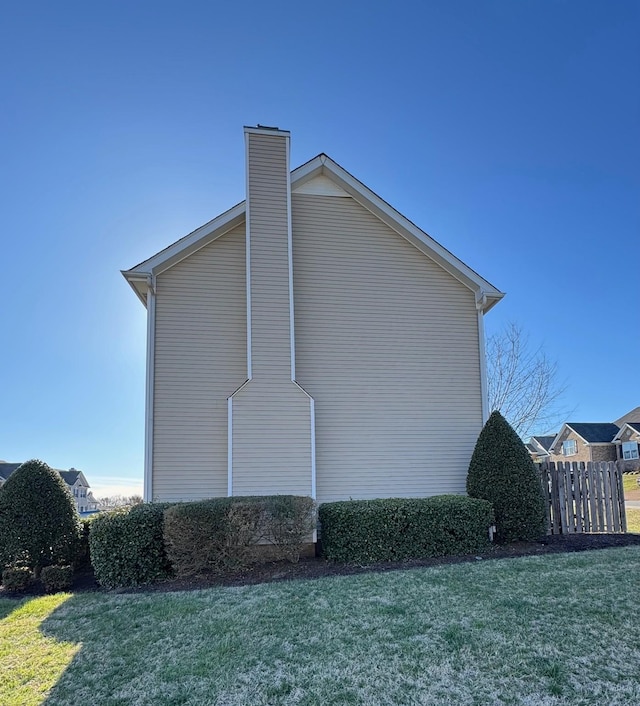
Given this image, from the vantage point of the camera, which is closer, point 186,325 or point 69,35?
point 69,35

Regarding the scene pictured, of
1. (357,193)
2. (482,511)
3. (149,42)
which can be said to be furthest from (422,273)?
(149,42)

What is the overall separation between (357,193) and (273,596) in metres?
8.05

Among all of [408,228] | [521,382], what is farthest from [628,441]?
[408,228]

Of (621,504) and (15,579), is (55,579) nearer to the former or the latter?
(15,579)

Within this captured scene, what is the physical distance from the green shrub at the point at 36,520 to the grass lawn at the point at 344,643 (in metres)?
1.13

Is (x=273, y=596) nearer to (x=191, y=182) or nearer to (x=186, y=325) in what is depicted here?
(x=186, y=325)

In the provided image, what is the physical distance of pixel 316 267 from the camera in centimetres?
1045

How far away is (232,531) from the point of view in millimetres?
7477

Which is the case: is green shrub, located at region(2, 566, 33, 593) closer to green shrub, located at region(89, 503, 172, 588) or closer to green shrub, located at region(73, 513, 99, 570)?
green shrub, located at region(73, 513, 99, 570)

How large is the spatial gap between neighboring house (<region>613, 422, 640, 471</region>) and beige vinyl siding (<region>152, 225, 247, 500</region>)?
35162 millimetres

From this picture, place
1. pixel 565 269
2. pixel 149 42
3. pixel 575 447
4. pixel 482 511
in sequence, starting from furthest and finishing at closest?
pixel 575 447
pixel 565 269
pixel 149 42
pixel 482 511

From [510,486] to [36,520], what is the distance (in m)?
8.12

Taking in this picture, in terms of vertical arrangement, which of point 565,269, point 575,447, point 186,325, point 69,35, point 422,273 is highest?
point 69,35

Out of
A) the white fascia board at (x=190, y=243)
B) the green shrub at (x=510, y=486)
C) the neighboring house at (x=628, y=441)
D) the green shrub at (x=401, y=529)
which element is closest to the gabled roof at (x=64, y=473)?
the white fascia board at (x=190, y=243)
